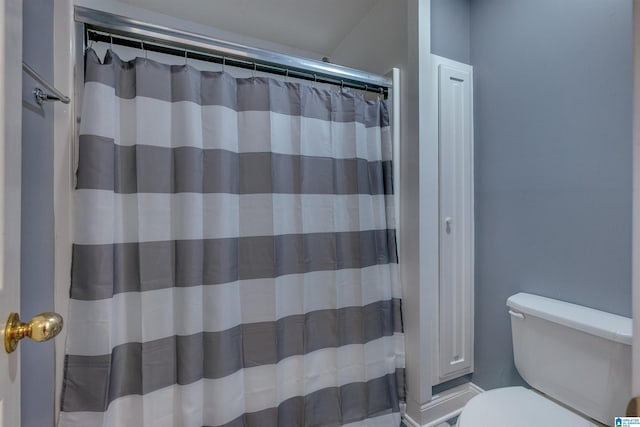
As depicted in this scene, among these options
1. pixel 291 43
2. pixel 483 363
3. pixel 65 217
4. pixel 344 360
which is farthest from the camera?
pixel 291 43

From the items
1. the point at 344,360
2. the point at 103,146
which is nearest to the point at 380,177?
the point at 344,360

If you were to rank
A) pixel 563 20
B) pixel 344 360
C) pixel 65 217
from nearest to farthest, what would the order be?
pixel 65 217 → pixel 563 20 → pixel 344 360

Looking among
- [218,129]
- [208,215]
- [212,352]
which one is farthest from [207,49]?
[212,352]

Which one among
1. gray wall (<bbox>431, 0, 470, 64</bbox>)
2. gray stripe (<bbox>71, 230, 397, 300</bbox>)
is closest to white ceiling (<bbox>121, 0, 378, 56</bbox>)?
gray wall (<bbox>431, 0, 470, 64</bbox>)

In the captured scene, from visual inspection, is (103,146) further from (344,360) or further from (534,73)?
(534,73)

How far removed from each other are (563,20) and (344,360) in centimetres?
182

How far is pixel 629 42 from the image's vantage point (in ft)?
3.21

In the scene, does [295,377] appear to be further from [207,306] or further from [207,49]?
[207,49]

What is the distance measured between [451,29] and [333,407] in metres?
2.05

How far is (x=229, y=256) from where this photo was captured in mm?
1137

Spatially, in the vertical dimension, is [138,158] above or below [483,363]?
above

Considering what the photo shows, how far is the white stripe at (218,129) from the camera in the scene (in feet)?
3.16

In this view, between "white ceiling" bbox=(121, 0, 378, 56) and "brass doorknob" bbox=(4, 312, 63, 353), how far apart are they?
189 cm

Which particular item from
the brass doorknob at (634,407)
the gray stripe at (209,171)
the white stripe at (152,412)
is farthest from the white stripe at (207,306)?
the brass doorknob at (634,407)
